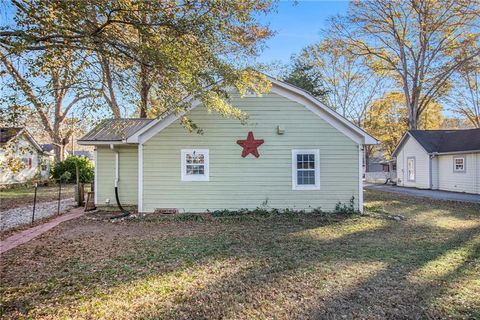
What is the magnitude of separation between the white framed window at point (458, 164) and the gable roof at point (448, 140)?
1.81 feet

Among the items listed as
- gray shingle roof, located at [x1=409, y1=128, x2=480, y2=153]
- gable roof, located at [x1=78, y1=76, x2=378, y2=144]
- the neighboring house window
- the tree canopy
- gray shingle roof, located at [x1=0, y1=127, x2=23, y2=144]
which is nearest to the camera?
the tree canopy

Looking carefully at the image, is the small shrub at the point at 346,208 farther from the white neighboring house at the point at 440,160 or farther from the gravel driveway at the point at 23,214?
the white neighboring house at the point at 440,160

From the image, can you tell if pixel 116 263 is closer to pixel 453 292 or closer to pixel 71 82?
pixel 71 82

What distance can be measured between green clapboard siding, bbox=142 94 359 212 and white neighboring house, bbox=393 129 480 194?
11.5 metres

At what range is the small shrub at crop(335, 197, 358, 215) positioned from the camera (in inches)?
428

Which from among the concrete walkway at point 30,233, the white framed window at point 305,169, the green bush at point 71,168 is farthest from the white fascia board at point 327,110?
the green bush at point 71,168

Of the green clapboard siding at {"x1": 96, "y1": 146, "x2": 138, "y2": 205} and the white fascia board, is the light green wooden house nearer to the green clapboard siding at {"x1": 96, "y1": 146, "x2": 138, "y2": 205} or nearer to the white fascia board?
the white fascia board

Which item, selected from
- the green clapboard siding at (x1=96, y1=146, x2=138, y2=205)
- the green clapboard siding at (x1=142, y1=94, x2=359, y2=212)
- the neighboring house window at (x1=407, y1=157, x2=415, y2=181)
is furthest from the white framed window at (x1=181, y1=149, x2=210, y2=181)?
the neighboring house window at (x1=407, y1=157, x2=415, y2=181)

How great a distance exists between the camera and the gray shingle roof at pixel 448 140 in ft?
61.4

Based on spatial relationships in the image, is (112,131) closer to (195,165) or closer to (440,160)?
(195,165)

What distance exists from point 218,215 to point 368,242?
4.96m

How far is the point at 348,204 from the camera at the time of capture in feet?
36.0

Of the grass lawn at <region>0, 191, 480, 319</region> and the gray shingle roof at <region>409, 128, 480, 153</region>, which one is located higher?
the gray shingle roof at <region>409, 128, 480, 153</region>

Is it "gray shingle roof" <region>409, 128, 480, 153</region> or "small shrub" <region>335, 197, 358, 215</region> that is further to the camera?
"gray shingle roof" <region>409, 128, 480, 153</region>
